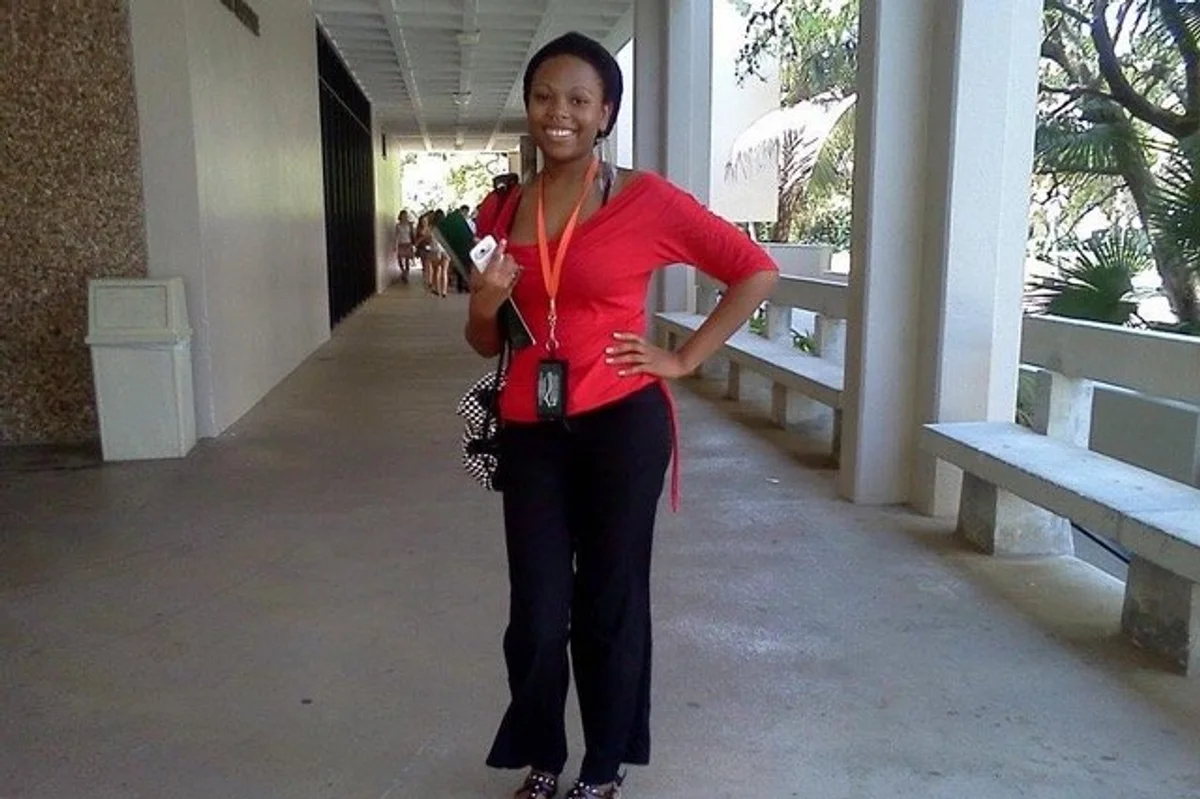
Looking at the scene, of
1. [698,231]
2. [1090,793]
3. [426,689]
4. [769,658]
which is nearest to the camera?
[698,231]

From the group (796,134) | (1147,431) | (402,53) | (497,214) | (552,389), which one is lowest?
(1147,431)

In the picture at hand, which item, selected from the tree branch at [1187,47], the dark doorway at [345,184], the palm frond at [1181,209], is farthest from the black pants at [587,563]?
the dark doorway at [345,184]

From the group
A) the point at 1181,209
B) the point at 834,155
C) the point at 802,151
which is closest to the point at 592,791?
the point at 1181,209

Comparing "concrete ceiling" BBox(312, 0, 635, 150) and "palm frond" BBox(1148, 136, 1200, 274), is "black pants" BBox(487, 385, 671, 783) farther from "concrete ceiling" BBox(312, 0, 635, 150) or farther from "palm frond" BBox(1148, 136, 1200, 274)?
"concrete ceiling" BBox(312, 0, 635, 150)

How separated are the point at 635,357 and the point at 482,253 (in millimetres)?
399

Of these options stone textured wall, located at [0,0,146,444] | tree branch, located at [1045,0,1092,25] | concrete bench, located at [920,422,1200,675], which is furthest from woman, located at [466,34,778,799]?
tree branch, located at [1045,0,1092,25]

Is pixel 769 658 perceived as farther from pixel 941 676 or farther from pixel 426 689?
pixel 426 689

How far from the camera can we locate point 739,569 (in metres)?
4.42

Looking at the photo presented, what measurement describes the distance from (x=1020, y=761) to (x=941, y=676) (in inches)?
20.6

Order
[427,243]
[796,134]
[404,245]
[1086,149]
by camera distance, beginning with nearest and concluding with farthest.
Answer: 1. [427,243]
2. [1086,149]
3. [796,134]
4. [404,245]

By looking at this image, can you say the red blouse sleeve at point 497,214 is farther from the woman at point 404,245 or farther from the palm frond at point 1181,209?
the woman at point 404,245

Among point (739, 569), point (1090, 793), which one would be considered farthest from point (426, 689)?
point (1090, 793)

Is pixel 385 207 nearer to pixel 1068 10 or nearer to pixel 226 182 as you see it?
pixel 226 182

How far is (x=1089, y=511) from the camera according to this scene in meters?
3.73
